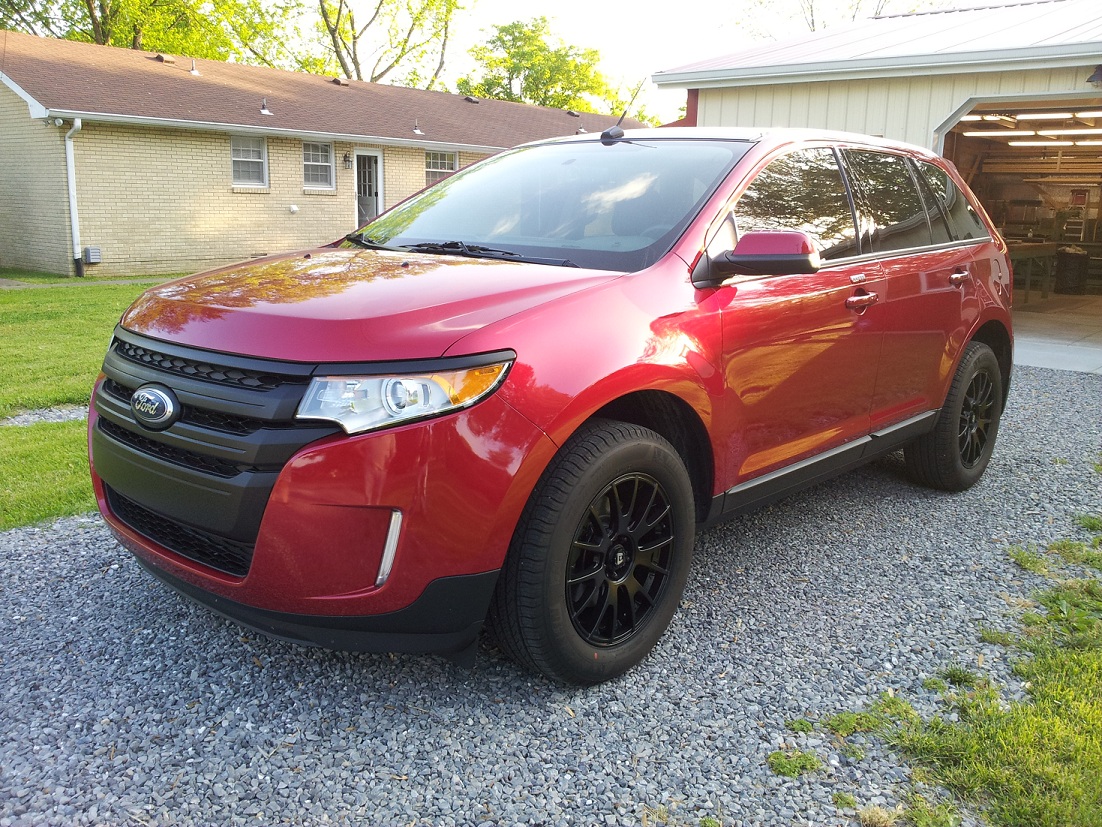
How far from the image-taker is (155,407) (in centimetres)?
262

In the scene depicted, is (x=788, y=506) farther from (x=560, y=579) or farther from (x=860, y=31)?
(x=860, y=31)

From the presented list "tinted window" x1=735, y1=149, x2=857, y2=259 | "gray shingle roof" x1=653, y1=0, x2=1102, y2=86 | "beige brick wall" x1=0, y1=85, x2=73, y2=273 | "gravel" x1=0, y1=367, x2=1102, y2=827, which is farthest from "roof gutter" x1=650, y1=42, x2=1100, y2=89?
"beige brick wall" x1=0, y1=85, x2=73, y2=273

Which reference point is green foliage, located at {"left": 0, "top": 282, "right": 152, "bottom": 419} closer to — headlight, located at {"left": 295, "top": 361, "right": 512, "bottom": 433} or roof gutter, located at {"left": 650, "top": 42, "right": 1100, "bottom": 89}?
headlight, located at {"left": 295, "top": 361, "right": 512, "bottom": 433}

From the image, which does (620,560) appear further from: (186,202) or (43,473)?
(186,202)

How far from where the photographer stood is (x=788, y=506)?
15.8ft

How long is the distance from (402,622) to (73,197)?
17655 mm

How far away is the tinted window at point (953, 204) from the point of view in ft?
15.7

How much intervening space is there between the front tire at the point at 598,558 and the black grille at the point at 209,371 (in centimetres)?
79

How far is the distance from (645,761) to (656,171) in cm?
217

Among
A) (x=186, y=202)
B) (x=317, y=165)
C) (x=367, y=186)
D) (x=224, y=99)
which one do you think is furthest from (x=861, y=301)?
(x=367, y=186)

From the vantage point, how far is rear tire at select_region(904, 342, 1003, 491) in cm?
483

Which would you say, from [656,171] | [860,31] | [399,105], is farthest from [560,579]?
[399,105]

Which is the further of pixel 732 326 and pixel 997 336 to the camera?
pixel 997 336

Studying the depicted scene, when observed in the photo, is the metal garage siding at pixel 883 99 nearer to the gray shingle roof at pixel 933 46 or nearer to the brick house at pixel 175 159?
the gray shingle roof at pixel 933 46
